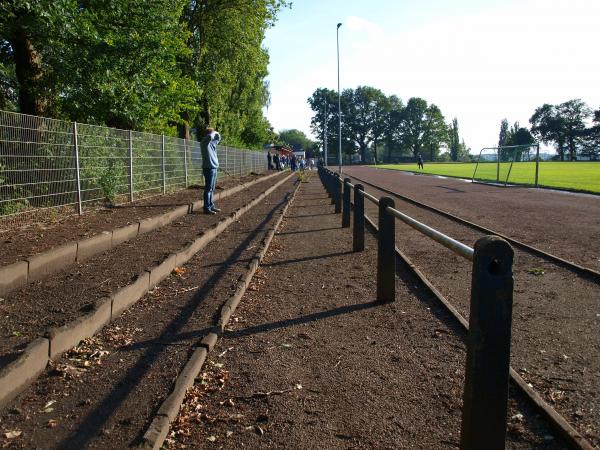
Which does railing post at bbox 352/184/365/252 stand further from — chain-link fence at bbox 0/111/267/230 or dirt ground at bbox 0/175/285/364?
chain-link fence at bbox 0/111/267/230

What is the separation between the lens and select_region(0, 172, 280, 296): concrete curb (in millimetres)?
5056

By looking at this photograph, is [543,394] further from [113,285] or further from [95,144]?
[95,144]

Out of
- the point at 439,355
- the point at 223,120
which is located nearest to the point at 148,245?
the point at 439,355

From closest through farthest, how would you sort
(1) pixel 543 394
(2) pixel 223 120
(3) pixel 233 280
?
(1) pixel 543 394
(3) pixel 233 280
(2) pixel 223 120

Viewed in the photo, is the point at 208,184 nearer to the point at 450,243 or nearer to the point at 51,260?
the point at 51,260

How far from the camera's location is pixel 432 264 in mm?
7488

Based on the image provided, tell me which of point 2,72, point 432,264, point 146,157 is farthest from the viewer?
point 146,157

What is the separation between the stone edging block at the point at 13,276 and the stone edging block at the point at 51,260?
103 millimetres

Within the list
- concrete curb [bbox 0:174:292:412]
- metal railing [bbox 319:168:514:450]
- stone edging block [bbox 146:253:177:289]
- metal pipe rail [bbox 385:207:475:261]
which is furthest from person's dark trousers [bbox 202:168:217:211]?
metal railing [bbox 319:168:514:450]

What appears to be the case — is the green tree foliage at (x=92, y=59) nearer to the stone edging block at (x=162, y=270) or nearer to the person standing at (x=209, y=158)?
the person standing at (x=209, y=158)

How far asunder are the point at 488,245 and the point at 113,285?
13.8 feet

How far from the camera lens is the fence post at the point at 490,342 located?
2.22 metres

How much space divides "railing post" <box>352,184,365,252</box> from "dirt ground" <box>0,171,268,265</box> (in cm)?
393

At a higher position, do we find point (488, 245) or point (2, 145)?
point (2, 145)
